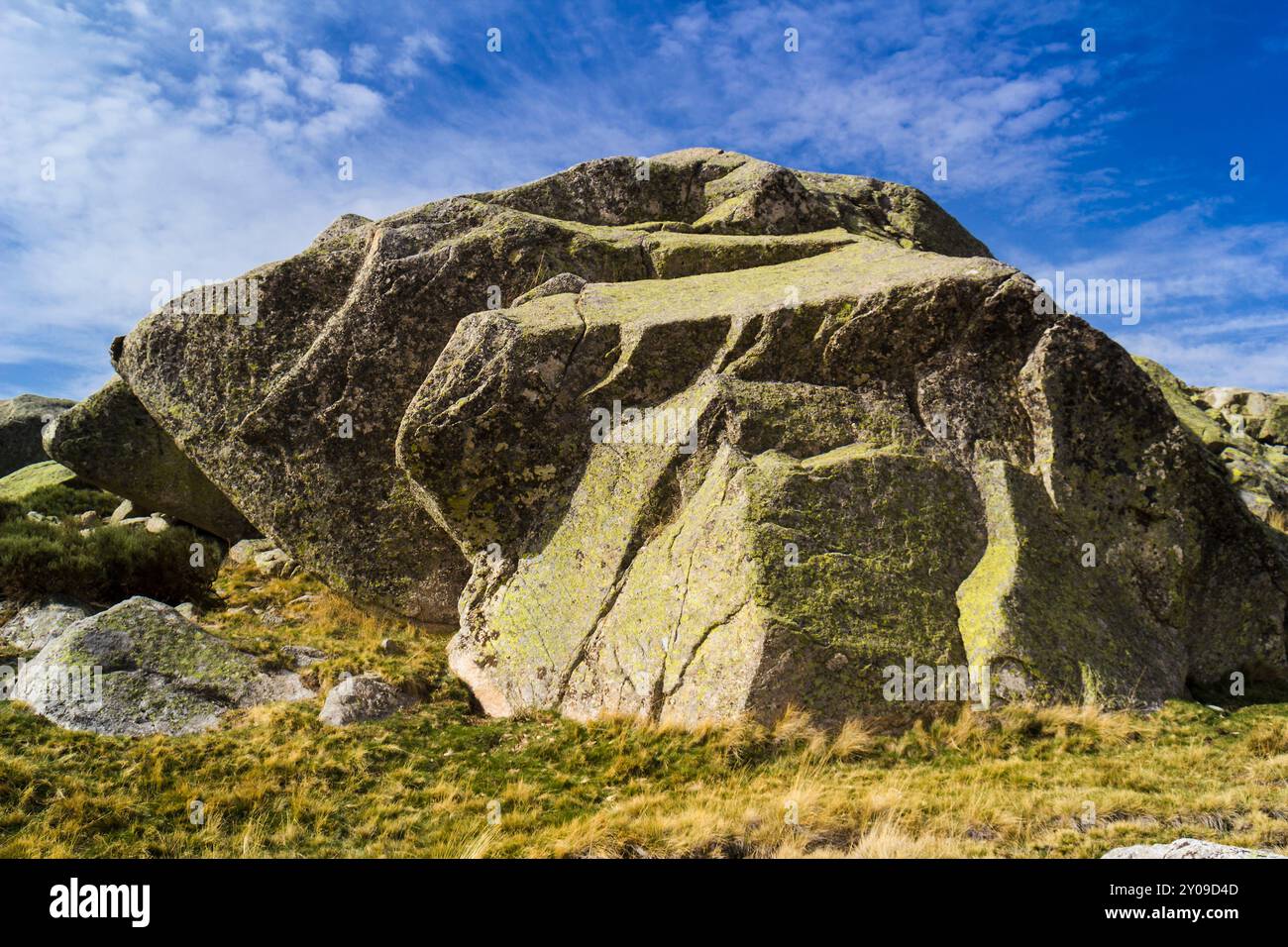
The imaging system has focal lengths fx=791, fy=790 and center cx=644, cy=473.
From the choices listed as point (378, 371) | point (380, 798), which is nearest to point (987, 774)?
point (380, 798)

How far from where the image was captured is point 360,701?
13266mm

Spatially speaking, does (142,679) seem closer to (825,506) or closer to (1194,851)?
(825,506)

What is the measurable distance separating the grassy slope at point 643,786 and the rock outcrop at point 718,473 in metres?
0.78

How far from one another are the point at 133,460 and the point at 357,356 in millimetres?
10834

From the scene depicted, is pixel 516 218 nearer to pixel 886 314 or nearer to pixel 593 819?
pixel 886 314

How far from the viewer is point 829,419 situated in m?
14.8

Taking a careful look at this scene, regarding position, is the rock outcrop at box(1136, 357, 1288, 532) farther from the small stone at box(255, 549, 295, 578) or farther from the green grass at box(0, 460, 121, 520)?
the green grass at box(0, 460, 121, 520)

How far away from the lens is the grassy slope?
888 centimetres

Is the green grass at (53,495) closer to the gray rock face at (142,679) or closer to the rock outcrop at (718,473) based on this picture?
the rock outcrop at (718,473)

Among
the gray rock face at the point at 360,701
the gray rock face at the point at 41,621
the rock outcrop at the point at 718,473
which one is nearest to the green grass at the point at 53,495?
the gray rock face at the point at 41,621

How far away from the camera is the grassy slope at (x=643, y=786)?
888cm

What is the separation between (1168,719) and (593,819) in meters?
9.04

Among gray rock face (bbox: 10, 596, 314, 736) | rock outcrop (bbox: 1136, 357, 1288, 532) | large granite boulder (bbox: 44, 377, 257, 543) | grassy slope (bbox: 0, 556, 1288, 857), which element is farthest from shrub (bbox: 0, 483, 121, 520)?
rock outcrop (bbox: 1136, 357, 1288, 532)

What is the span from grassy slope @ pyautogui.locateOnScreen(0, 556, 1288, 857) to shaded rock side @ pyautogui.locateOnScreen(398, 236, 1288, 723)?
776 millimetres
